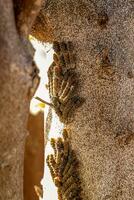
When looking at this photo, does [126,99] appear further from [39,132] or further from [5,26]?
[39,132]

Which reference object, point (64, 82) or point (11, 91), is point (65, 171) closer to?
point (64, 82)

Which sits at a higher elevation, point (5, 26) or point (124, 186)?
point (5, 26)

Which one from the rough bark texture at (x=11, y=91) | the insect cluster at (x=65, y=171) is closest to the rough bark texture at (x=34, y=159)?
the insect cluster at (x=65, y=171)

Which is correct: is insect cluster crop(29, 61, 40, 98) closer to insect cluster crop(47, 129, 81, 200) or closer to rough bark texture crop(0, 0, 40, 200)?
rough bark texture crop(0, 0, 40, 200)

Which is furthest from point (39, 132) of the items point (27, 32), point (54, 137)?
point (27, 32)

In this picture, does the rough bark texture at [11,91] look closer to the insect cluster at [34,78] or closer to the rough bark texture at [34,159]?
the insect cluster at [34,78]
